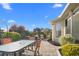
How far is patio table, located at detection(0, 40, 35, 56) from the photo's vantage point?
6.09m

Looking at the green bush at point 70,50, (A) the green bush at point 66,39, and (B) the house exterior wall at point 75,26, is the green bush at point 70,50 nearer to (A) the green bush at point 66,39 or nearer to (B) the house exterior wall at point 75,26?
(A) the green bush at point 66,39

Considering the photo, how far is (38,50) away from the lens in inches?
246

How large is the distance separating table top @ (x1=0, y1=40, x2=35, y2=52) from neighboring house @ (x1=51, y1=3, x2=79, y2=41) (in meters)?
0.57

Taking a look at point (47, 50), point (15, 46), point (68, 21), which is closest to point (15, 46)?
point (15, 46)

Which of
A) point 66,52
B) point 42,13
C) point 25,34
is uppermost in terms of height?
point 42,13

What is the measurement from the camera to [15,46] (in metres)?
6.14

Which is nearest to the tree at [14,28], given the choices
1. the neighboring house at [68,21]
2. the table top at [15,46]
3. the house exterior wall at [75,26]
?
the table top at [15,46]

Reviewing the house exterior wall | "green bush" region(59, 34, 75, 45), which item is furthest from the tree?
the house exterior wall

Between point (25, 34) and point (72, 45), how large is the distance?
1.01 meters

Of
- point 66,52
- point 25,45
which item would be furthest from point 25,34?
point 66,52

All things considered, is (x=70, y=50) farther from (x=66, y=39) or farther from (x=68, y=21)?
(x=68, y=21)

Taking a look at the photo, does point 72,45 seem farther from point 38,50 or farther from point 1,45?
point 1,45

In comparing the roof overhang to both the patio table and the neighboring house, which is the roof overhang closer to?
the neighboring house

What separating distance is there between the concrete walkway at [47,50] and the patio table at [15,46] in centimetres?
19
